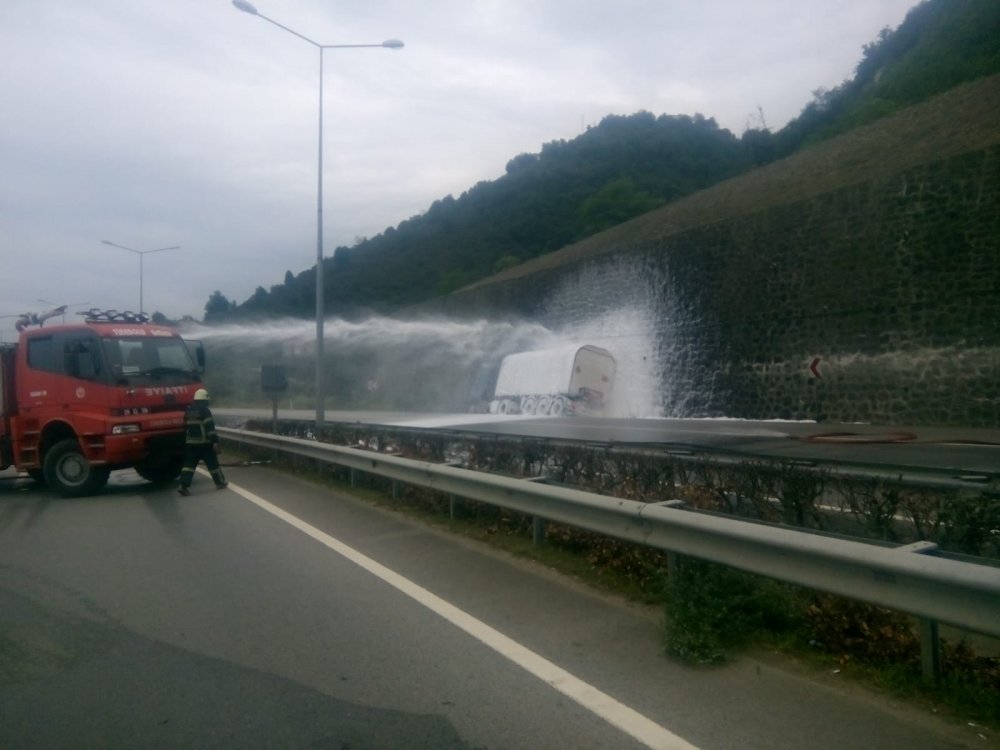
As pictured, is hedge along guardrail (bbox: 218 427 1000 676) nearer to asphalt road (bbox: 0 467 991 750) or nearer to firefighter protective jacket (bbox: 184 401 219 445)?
asphalt road (bbox: 0 467 991 750)

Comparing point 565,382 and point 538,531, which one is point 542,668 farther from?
point 565,382

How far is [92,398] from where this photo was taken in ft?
48.3

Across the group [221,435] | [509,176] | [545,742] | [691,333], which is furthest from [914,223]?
Answer: [509,176]

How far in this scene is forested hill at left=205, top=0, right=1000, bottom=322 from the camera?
62406 mm

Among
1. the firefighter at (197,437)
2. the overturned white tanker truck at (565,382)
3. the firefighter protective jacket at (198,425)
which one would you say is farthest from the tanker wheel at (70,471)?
the overturned white tanker truck at (565,382)

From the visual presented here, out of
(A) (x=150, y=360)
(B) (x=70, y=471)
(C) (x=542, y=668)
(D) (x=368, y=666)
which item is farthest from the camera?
(A) (x=150, y=360)

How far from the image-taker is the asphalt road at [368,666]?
4.77m

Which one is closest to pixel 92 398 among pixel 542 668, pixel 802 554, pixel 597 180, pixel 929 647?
pixel 542 668

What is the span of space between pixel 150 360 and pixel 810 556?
12.8m

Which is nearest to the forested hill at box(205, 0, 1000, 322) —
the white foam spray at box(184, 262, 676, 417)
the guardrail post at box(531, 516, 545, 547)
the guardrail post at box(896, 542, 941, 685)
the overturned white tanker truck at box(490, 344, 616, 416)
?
the white foam spray at box(184, 262, 676, 417)

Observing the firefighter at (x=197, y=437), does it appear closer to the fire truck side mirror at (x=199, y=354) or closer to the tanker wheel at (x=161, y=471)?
the fire truck side mirror at (x=199, y=354)

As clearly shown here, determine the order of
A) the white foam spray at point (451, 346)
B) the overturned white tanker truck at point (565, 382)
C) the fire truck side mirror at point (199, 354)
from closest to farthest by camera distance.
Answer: the fire truck side mirror at point (199, 354), the overturned white tanker truck at point (565, 382), the white foam spray at point (451, 346)

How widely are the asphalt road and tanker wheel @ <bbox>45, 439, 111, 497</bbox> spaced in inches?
209

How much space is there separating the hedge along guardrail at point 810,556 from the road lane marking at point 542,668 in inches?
50.4
